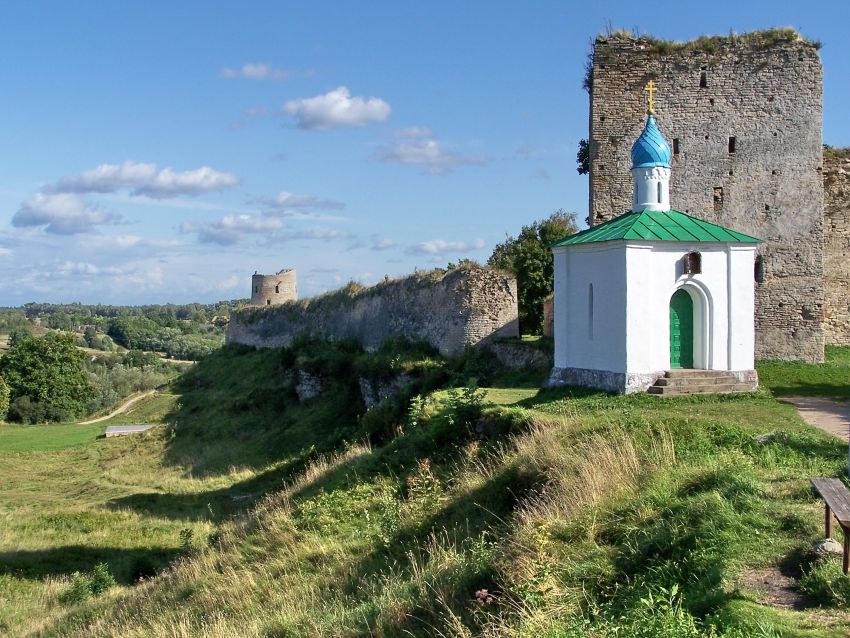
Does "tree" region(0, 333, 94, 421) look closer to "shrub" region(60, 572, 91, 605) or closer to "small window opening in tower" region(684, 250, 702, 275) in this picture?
"shrub" region(60, 572, 91, 605)

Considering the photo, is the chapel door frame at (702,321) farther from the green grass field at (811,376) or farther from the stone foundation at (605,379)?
the green grass field at (811,376)

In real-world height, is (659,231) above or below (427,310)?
above

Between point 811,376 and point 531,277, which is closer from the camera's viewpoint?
point 811,376

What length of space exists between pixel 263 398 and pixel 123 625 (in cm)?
1793

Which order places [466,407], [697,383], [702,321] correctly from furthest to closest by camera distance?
[702,321], [697,383], [466,407]

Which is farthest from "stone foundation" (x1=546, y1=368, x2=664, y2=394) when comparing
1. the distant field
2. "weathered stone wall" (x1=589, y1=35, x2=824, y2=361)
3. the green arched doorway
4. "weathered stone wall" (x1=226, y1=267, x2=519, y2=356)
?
the distant field

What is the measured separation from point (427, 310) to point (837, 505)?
16873 millimetres

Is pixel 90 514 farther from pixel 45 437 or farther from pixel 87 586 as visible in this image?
pixel 45 437

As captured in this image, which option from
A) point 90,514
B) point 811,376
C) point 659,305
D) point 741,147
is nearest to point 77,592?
point 90,514

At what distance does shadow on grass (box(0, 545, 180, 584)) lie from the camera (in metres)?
14.4

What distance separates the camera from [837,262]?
21.2 meters

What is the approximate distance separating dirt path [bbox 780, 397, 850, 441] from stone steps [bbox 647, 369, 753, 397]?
0.89 meters

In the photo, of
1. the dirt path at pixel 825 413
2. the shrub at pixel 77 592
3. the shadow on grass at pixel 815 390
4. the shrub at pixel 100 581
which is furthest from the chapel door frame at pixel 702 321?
the shrub at pixel 77 592

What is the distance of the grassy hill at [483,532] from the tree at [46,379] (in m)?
31.9
